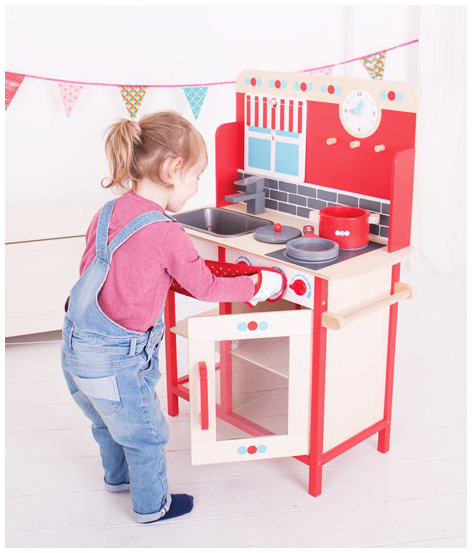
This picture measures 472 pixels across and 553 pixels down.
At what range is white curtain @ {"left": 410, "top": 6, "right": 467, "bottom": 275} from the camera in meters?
3.45

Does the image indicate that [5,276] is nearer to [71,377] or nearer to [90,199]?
[90,199]

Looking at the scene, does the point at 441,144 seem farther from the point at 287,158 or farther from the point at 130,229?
the point at 130,229

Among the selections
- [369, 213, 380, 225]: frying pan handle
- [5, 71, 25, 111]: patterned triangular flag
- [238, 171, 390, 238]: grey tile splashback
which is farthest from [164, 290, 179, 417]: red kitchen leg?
[5, 71, 25, 111]: patterned triangular flag

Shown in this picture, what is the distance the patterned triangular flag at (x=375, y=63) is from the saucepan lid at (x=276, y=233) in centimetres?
142

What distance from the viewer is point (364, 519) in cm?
198

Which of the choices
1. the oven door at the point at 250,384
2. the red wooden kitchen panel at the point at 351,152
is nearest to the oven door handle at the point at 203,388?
the oven door at the point at 250,384

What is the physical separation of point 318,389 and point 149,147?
2.45 feet

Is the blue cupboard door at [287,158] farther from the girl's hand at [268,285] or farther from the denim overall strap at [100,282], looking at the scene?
the denim overall strap at [100,282]

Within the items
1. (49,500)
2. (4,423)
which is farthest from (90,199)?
(49,500)

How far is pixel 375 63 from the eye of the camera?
11.0ft

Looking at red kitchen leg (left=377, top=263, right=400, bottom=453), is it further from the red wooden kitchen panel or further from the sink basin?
the sink basin

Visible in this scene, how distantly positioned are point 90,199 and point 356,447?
A: 178 cm

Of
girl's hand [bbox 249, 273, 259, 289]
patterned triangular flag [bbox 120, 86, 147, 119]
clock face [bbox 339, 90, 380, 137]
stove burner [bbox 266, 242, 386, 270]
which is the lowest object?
girl's hand [bbox 249, 273, 259, 289]

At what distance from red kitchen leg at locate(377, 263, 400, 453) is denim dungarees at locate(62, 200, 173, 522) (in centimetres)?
67
